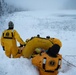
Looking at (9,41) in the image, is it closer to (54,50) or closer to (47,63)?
(47,63)

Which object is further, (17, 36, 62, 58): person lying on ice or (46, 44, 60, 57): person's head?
(17, 36, 62, 58): person lying on ice

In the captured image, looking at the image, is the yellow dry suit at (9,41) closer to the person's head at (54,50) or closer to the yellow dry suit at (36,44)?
the yellow dry suit at (36,44)

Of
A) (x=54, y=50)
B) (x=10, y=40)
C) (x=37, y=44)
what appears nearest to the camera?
(x=54, y=50)

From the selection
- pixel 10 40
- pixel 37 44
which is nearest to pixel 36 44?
pixel 37 44

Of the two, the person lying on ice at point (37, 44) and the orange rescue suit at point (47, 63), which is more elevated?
the person lying on ice at point (37, 44)

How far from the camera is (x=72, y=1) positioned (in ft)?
417

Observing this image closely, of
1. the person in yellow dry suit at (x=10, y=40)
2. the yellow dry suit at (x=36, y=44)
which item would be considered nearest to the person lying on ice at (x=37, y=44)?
the yellow dry suit at (x=36, y=44)

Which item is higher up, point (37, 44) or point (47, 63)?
point (37, 44)

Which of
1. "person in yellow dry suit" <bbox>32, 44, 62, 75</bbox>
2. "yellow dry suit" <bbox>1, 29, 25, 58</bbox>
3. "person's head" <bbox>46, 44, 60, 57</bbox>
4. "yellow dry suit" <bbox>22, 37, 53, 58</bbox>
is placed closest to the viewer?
"person's head" <bbox>46, 44, 60, 57</bbox>

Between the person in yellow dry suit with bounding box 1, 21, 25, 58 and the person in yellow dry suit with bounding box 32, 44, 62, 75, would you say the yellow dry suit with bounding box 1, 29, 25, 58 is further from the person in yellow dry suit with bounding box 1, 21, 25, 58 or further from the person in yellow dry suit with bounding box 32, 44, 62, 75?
the person in yellow dry suit with bounding box 32, 44, 62, 75

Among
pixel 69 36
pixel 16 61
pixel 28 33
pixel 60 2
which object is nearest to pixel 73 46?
pixel 69 36

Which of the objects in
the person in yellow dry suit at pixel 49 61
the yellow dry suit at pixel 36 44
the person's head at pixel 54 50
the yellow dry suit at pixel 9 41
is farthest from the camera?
the yellow dry suit at pixel 9 41

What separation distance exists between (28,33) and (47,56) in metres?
16.7

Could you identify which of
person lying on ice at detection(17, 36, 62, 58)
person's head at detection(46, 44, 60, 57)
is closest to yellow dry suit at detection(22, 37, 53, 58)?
person lying on ice at detection(17, 36, 62, 58)
